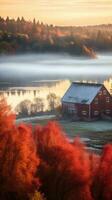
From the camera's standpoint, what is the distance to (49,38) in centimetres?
861

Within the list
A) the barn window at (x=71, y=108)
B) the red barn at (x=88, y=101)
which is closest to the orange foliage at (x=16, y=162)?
the red barn at (x=88, y=101)

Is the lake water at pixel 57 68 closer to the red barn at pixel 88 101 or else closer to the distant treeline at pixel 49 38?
the distant treeline at pixel 49 38

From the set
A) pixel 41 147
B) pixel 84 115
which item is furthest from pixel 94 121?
pixel 41 147

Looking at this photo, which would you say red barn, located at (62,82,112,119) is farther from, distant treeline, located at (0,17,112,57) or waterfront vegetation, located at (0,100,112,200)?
waterfront vegetation, located at (0,100,112,200)

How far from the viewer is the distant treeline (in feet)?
26.7

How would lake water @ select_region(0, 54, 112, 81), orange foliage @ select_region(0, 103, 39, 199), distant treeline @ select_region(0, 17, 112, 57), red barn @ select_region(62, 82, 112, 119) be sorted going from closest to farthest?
orange foliage @ select_region(0, 103, 39, 199)
red barn @ select_region(62, 82, 112, 119)
distant treeline @ select_region(0, 17, 112, 57)
lake water @ select_region(0, 54, 112, 81)

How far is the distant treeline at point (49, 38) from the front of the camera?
8133 millimetres

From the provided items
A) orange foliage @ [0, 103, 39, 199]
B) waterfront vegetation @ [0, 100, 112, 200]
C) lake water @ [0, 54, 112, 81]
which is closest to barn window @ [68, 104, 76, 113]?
lake water @ [0, 54, 112, 81]

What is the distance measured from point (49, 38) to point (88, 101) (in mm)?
1749

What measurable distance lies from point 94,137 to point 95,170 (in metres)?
2.01

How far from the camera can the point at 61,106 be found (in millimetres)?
7270

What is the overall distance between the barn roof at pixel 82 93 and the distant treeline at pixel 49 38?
809 mm

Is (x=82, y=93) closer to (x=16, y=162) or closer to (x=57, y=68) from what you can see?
(x=57, y=68)

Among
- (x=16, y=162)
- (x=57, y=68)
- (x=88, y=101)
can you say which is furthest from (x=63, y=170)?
(x=57, y=68)
